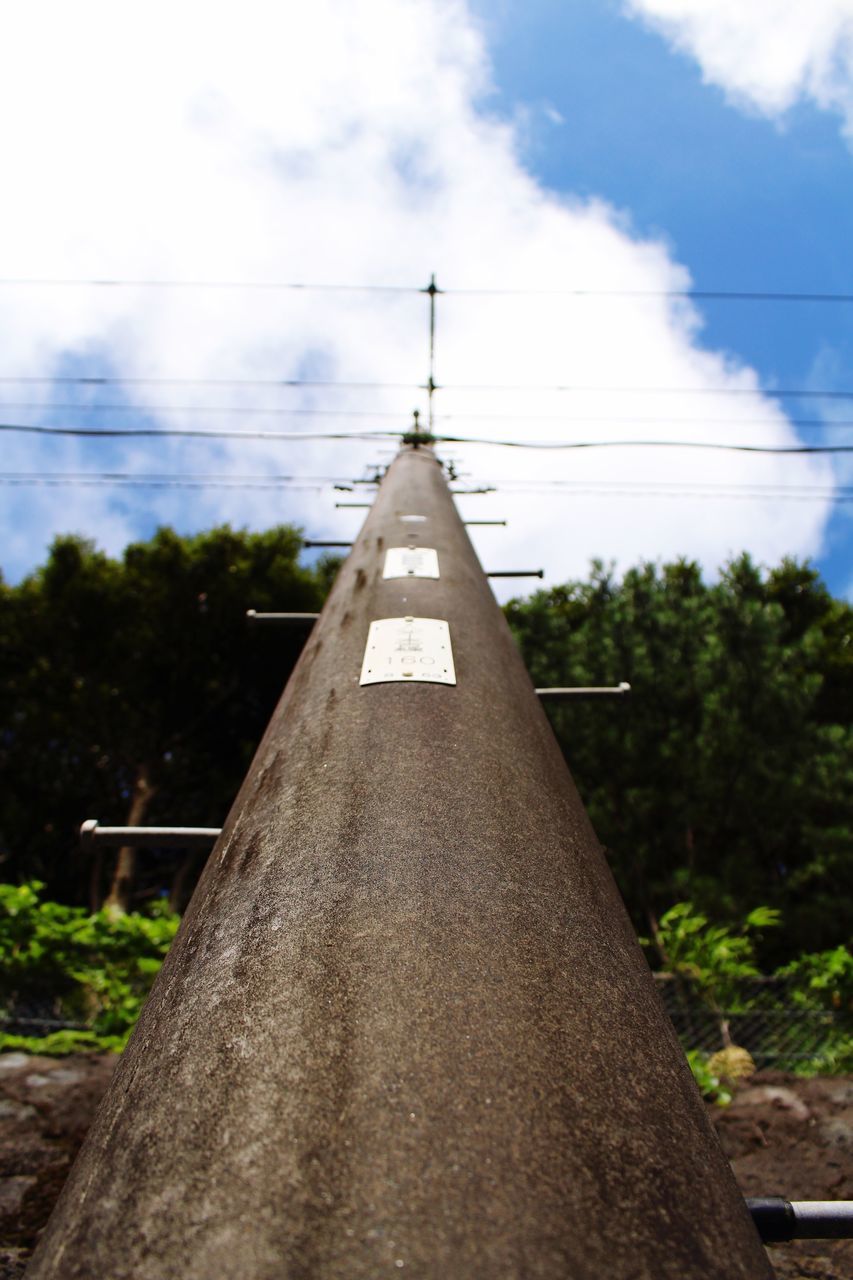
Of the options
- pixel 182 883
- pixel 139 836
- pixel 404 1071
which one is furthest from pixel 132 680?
pixel 404 1071

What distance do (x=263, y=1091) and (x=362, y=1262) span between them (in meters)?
0.22

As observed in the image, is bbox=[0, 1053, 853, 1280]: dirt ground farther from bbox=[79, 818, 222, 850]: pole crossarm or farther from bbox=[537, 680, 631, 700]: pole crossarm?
bbox=[537, 680, 631, 700]: pole crossarm

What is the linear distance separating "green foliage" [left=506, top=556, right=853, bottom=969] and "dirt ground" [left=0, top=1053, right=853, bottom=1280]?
12.9ft

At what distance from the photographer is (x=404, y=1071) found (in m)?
0.86

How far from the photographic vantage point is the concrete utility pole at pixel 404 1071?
722mm

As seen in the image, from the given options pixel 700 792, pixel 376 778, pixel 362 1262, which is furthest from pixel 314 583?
pixel 362 1262

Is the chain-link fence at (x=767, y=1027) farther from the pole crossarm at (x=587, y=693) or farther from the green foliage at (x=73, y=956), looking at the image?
the green foliage at (x=73, y=956)

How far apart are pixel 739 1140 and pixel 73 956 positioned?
4.33 metres

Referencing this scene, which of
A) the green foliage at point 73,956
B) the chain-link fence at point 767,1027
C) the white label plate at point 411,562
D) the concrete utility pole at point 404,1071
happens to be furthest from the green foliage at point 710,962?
the concrete utility pole at point 404,1071

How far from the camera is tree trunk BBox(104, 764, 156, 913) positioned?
1051 cm

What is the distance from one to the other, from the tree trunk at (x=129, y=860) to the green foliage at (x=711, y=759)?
6.33 metres

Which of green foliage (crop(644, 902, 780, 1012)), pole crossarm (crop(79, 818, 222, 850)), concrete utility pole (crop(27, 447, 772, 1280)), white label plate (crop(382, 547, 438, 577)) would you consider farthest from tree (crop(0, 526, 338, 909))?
concrete utility pole (crop(27, 447, 772, 1280))

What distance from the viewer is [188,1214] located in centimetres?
75

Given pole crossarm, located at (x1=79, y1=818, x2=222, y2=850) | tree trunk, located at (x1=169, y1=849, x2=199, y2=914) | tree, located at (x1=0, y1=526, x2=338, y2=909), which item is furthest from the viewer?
tree, located at (x1=0, y1=526, x2=338, y2=909)
